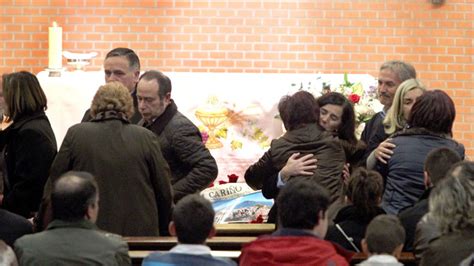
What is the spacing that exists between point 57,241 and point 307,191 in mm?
1123

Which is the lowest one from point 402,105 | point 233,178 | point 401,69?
point 233,178

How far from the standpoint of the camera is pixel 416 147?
6664 mm

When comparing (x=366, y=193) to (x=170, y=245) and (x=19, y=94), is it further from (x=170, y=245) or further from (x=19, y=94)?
(x=19, y=94)

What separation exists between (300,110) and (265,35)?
5.00 meters

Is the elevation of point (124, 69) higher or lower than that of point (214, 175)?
higher

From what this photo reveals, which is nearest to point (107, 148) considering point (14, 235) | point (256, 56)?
point (14, 235)

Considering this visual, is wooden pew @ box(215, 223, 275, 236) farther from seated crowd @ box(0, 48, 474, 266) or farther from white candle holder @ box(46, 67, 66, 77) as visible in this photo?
white candle holder @ box(46, 67, 66, 77)

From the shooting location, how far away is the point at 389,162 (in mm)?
6703

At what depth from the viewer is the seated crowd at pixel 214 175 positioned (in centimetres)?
509

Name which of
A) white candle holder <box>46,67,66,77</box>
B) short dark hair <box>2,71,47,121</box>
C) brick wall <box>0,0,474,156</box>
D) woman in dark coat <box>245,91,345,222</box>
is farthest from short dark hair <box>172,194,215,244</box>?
brick wall <box>0,0,474,156</box>

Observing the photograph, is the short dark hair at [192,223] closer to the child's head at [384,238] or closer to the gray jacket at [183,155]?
the child's head at [384,238]

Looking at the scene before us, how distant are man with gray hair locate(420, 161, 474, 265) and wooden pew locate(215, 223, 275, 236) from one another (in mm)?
1463

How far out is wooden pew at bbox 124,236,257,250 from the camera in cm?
608

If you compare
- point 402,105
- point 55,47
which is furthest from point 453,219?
point 55,47
